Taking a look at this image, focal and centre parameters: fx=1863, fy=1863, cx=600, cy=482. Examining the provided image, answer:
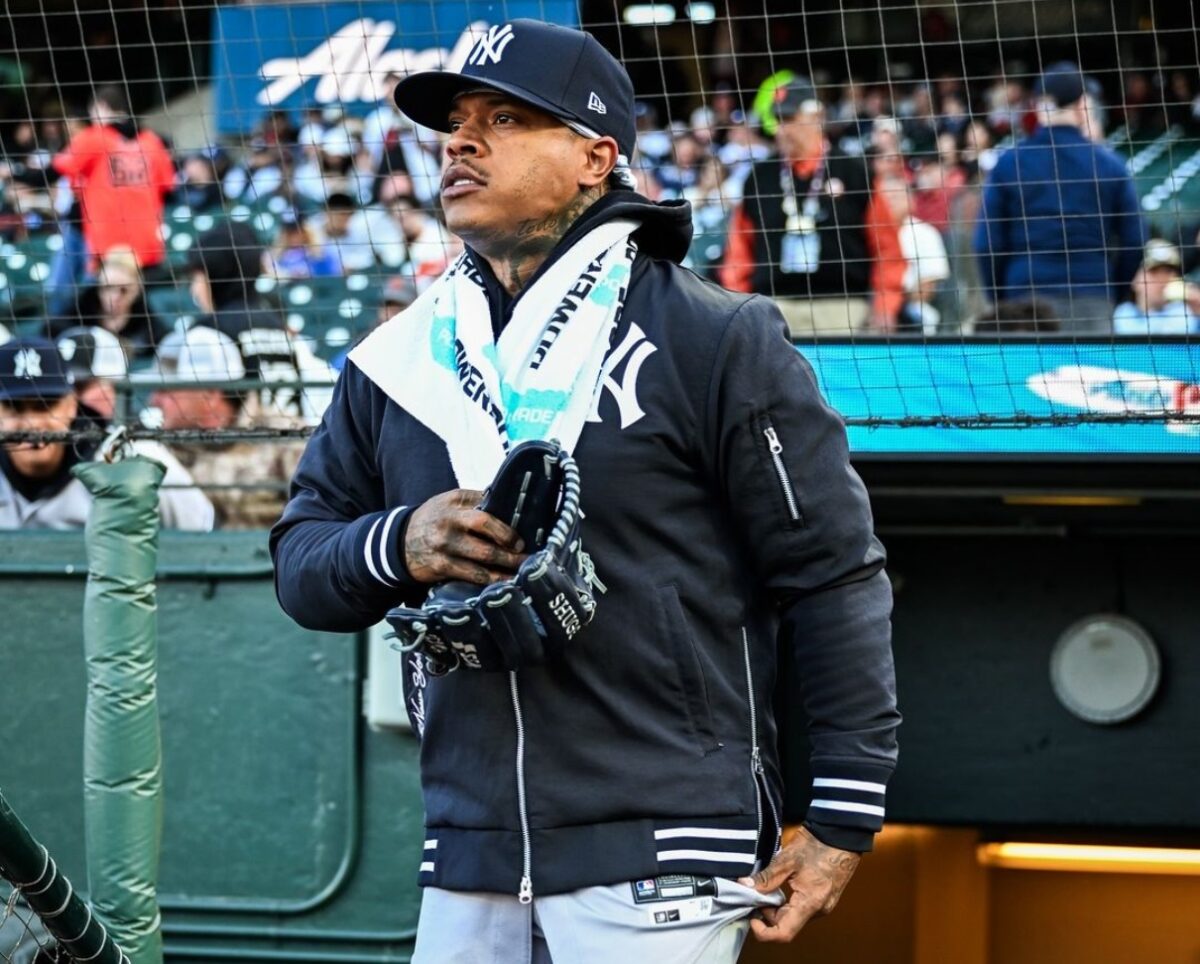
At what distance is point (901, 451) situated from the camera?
4.91 meters

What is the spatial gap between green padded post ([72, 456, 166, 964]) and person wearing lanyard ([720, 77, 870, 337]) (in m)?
2.63

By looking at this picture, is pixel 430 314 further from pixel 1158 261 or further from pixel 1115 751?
pixel 1158 261

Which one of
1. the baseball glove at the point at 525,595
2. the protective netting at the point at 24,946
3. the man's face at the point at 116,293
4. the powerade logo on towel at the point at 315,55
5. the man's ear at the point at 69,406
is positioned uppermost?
the powerade logo on towel at the point at 315,55

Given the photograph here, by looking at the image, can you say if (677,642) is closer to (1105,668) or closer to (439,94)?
(439,94)

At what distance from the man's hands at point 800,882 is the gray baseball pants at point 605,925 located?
20mm

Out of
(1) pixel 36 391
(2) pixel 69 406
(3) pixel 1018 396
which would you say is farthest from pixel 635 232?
(2) pixel 69 406

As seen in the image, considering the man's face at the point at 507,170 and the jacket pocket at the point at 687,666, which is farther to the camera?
the man's face at the point at 507,170

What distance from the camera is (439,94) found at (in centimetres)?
307

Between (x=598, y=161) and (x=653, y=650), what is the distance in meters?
0.82

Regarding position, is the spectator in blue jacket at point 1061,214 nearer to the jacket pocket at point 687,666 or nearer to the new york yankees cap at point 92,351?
the new york yankees cap at point 92,351

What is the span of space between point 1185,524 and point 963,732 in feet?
3.05

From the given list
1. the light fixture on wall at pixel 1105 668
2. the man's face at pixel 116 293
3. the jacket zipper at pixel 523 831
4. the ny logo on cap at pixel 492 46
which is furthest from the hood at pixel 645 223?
the man's face at pixel 116 293

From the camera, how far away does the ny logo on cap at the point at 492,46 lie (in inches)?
116

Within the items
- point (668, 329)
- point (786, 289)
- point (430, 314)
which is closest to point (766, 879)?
point (668, 329)
